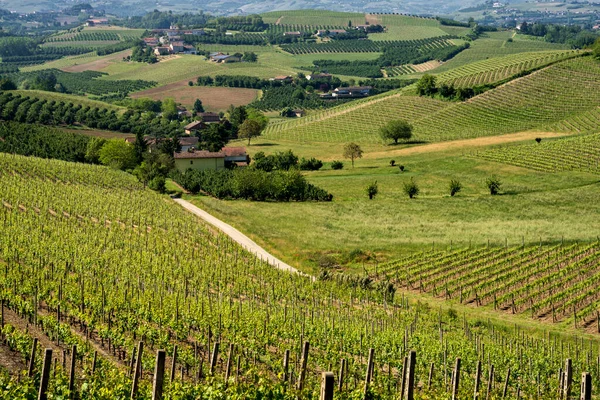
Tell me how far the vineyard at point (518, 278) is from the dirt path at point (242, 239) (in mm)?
8117

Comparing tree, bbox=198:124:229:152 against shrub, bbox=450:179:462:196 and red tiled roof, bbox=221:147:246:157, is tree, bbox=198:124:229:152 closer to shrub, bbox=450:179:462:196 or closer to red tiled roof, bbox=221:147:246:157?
red tiled roof, bbox=221:147:246:157

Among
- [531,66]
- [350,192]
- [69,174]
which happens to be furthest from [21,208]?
[531,66]

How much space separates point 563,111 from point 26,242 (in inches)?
4680

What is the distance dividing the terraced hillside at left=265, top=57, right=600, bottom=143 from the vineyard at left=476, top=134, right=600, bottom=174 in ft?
64.6

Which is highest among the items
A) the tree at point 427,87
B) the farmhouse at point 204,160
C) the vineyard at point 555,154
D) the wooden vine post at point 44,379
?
the wooden vine post at point 44,379

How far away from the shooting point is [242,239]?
77938 millimetres

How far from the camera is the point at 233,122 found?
580 ft

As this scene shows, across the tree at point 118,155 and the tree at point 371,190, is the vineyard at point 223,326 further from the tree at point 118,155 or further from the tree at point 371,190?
the tree at point 118,155

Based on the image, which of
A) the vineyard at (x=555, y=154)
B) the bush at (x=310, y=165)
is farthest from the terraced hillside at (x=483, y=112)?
the bush at (x=310, y=165)

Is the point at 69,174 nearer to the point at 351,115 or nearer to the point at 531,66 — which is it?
the point at 351,115

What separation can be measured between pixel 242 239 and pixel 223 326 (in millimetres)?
35325

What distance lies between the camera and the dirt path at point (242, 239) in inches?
2692

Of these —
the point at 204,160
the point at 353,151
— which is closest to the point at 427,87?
the point at 353,151

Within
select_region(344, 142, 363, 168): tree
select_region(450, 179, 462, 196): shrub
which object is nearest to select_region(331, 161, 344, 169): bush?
select_region(344, 142, 363, 168): tree
